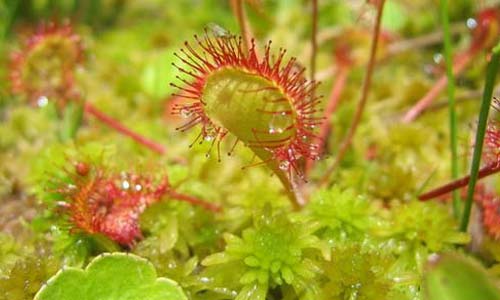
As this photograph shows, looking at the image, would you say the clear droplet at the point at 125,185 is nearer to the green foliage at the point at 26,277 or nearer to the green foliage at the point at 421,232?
the green foliage at the point at 26,277

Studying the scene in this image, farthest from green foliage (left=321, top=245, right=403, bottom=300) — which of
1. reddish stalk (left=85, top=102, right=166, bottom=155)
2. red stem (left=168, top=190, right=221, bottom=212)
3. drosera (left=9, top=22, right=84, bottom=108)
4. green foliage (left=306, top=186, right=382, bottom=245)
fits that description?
drosera (left=9, top=22, right=84, bottom=108)

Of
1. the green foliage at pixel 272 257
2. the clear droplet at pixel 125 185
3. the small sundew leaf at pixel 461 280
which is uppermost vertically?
the small sundew leaf at pixel 461 280

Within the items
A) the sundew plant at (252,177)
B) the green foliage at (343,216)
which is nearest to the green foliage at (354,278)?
the sundew plant at (252,177)

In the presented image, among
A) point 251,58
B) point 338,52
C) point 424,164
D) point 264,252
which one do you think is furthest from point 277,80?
point 338,52

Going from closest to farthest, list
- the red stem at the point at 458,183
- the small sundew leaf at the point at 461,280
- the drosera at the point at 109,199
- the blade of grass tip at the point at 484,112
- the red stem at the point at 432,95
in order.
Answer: the small sundew leaf at the point at 461,280, the blade of grass tip at the point at 484,112, the red stem at the point at 458,183, the drosera at the point at 109,199, the red stem at the point at 432,95

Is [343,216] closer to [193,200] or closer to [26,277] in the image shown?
[193,200]
